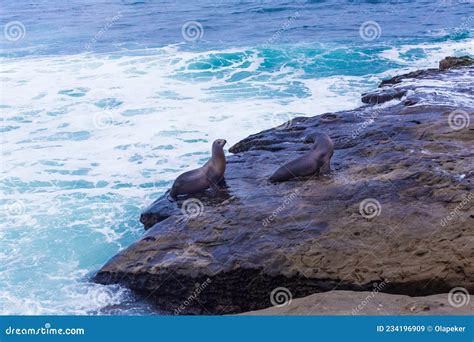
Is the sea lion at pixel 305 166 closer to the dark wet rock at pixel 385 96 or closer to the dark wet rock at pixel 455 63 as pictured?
the dark wet rock at pixel 385 96

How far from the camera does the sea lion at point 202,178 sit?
292 inches

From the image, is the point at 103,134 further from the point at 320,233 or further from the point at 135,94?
the point at 320,233

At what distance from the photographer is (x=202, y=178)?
7484mm

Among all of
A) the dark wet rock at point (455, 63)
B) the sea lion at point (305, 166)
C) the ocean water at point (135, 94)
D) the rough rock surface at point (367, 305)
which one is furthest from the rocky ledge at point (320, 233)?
the dark wet rock at point (455, 63)

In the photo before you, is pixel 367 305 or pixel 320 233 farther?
pixel 320 233

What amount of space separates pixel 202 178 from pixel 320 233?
82.9 inches

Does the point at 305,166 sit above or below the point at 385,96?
above

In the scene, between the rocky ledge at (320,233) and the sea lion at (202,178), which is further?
the sea lion at (202,178)

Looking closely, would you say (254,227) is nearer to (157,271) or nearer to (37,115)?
(157,271)

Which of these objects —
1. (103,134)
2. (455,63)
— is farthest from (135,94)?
(455,63)

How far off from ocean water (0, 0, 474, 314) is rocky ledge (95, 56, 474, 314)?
0.61 metres

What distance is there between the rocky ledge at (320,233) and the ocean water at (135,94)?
609 millimetres

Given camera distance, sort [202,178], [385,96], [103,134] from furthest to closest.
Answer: [103,134] < [385,96] < [202,178]

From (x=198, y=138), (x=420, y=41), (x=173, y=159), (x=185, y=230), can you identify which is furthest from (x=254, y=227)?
(x=420, y=41)
